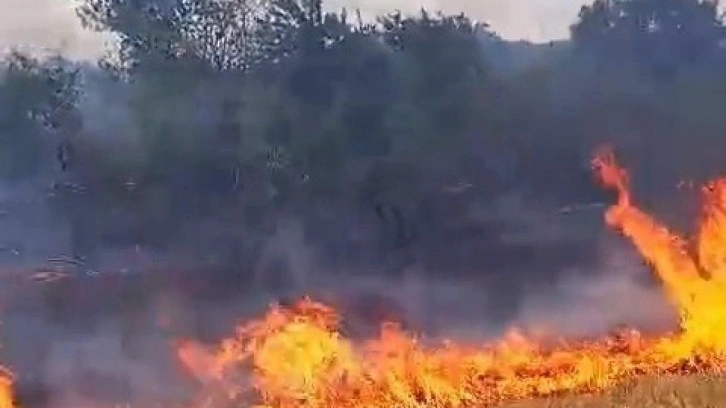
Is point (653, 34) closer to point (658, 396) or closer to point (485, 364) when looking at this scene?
point (485, 364)

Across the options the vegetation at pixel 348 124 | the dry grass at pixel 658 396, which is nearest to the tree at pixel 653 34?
the vegetation at pixel 348 124

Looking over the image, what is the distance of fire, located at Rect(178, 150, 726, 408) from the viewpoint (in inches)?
374

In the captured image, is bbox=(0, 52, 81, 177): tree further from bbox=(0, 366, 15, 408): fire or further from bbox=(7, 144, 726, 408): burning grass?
bbox=(7, 144, 726, 408): burning grass

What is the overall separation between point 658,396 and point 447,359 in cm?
254

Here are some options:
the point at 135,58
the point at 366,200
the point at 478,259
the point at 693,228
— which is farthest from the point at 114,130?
the point at 693,228

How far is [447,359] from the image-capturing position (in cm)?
1061

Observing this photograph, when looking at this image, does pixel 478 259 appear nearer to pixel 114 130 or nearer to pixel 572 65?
pixel 572 65

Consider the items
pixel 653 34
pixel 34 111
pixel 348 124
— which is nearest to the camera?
pixel 34 111

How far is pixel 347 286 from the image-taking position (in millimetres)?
12953

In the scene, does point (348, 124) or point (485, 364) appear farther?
point (348, 124)

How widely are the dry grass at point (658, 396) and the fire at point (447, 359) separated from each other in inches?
14.5

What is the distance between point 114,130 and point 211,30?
4.58 feet

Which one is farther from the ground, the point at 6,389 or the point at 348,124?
the point at 348,124

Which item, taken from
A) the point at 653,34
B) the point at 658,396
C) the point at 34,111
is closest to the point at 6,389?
the point at 34,111
